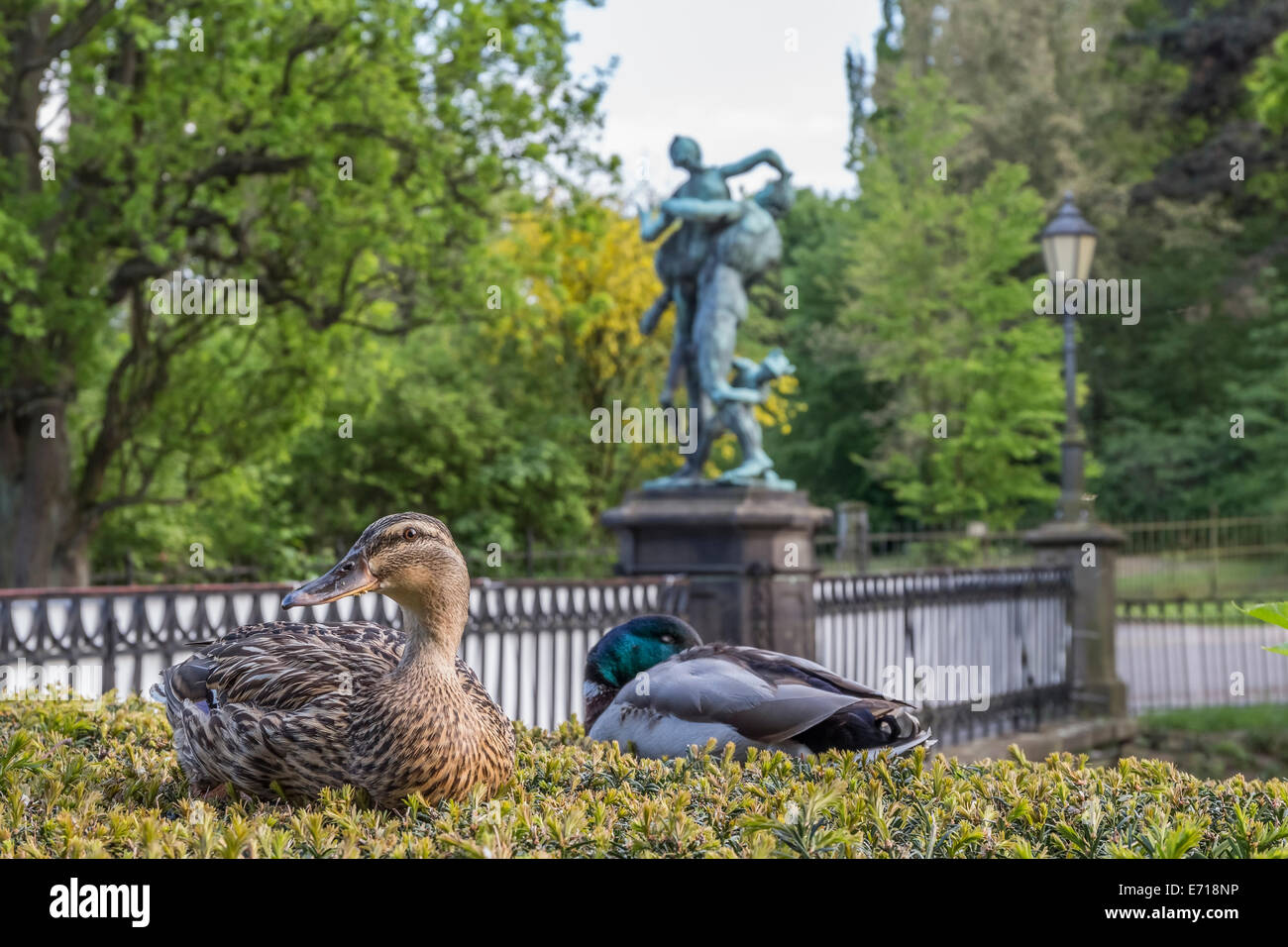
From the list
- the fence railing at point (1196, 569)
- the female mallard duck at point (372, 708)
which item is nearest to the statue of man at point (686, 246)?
the female mallard duck at point (372, 708)

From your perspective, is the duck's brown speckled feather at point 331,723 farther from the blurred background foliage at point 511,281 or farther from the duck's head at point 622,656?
the blurred background foliage at point 511,281

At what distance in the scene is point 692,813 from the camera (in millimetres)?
2898

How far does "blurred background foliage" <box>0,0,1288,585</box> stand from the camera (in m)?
13.2

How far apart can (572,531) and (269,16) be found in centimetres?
1505

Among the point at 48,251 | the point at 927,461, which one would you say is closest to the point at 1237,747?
the point at 48,251

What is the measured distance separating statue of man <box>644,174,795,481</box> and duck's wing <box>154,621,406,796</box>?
7453 millimetres

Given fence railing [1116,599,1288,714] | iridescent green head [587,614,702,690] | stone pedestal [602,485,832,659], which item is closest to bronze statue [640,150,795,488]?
stone pedestal [602,485,832,659]

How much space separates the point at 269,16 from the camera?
1255 centimetres

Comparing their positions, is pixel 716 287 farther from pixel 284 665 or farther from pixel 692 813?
pixel 692 813

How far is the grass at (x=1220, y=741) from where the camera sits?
1266cm

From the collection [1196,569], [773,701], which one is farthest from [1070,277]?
[1196,569]

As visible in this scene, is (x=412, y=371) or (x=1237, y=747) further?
(x=412, y=371)

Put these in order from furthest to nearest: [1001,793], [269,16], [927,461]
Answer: [927,461] → [269,16] → [1001,793]
